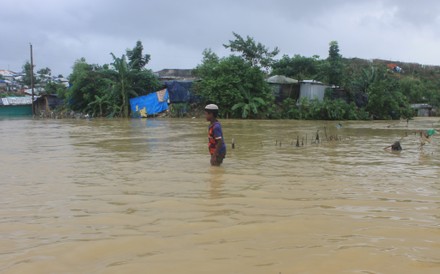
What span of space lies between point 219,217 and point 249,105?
24.2 metres

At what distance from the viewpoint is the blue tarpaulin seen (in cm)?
3036

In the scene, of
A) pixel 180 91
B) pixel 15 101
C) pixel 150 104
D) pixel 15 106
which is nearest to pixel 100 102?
pixel 150 104

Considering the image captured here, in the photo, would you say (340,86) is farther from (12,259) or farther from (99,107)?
(12,259)

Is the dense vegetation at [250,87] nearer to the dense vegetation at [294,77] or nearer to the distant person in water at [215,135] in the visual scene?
the dense vegetation at [294,77]

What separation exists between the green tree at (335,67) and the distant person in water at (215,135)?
26.4 m

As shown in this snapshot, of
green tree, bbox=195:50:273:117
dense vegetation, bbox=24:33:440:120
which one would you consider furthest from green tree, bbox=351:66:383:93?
green tree, bbox=195:50:273:117

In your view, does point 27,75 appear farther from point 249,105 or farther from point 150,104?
point 249,105

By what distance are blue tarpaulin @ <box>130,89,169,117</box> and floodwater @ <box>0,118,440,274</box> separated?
22.9 m

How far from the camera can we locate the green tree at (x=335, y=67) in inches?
1243

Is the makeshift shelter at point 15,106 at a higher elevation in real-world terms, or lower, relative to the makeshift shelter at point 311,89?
lower

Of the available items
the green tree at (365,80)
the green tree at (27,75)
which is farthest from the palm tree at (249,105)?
the green tree at (27,75)

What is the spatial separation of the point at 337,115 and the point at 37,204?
26.2 meters

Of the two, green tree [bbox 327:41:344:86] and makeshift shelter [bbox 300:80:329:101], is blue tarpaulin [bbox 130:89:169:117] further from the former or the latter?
green tree [bbox 327:41:344:86]

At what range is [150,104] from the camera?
30.5 metres
